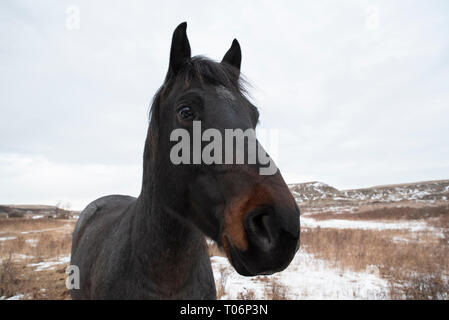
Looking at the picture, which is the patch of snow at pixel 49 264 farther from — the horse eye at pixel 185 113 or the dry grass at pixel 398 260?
the dry grass at pixel 398 260

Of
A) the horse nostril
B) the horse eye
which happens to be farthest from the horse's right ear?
the horse nostril

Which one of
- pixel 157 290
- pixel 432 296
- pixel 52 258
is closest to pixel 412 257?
pixel 432 296

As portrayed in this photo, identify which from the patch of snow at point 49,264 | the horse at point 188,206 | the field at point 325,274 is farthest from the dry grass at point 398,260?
the patch of snow at point 49,264

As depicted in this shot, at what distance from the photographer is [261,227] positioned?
123 centimetres

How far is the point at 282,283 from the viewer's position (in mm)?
6234

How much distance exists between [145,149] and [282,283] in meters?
5.70

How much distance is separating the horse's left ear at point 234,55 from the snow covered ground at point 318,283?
484 centimetres

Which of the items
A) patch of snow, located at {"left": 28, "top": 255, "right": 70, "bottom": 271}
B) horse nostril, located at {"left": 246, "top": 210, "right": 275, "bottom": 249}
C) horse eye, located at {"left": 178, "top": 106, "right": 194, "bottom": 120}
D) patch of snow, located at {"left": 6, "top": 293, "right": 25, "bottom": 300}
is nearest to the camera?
horse nostril, located at {"left": 246, "top": 210, "right": 275, "bottom": 249}

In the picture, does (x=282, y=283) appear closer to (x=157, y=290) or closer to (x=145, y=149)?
(x=157, y=290)

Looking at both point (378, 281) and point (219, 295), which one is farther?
point (378, 281)

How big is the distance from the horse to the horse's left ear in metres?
0.54

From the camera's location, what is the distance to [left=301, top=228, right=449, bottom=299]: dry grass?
5.30m

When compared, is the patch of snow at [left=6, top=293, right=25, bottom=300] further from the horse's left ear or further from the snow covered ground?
the horse's left ear

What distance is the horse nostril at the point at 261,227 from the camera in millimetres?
1145
